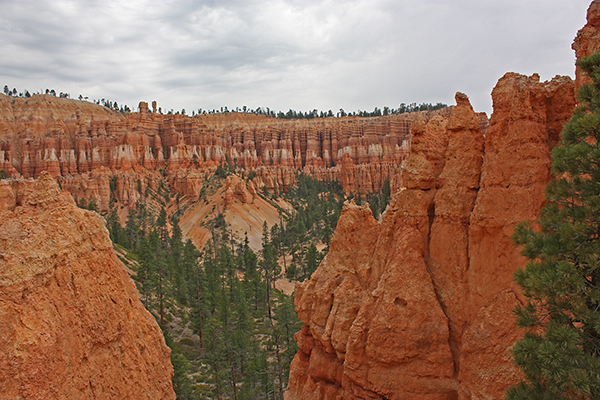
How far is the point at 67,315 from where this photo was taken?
11.9m

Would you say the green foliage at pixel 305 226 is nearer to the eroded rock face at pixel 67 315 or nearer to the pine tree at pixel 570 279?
the eroded rock face at pixel 67 315

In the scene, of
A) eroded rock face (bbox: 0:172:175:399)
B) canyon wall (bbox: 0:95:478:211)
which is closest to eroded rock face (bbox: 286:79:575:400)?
eroded rock face (bbox: 0:172:175:399)

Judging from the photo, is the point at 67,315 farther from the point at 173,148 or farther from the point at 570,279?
the point at 173,148

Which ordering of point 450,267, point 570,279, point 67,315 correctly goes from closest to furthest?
point 570,279
point 67,315
point 450,267

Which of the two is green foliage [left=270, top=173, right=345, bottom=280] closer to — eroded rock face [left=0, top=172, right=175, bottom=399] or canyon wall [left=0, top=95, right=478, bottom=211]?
canyon wall [left=0, top=95, right=478, bottom=211]

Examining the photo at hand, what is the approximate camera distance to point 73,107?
139 meters

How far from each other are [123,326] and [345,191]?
118813mm

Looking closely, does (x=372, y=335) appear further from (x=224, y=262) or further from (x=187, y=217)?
(x=187, y=217)

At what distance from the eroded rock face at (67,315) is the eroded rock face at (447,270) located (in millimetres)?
6660

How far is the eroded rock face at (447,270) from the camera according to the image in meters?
10.5

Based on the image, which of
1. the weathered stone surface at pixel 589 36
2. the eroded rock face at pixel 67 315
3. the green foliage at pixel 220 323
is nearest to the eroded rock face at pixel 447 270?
the weathered stone surface at pixel 589 36

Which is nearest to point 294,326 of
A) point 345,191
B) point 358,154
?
point 345,191

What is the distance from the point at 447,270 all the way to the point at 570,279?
5.24 metres

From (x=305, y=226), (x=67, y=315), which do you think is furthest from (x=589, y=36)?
(x=305, y=226)
